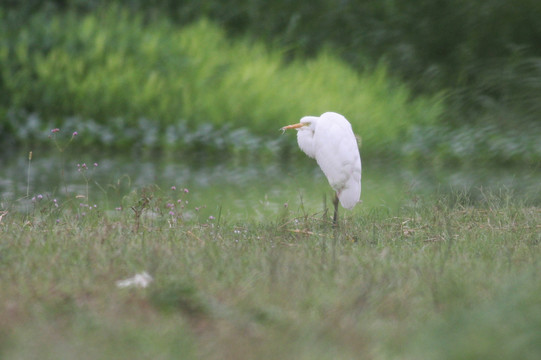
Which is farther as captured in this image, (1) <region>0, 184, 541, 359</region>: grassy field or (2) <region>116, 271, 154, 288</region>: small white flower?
(2) <region>116, 271, 154, 288</region>: small white flower

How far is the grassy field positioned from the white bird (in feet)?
1.97

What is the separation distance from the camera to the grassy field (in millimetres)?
2240

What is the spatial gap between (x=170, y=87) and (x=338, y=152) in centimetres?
425

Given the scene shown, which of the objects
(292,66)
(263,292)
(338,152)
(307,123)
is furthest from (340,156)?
(292,66)

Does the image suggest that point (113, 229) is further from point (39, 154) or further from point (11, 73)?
point (11, 73)

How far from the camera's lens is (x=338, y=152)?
15.7ft

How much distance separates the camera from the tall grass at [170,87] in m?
8.45

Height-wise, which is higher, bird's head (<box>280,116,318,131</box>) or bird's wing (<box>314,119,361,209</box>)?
bird's head (<box>280,116,318,131</box>)

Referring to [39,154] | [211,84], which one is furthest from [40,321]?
[211,84]

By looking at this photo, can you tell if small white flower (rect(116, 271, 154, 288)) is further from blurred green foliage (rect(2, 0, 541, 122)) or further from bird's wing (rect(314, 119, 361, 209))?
blurred green foliage (rect(2, 0, 541, 122))

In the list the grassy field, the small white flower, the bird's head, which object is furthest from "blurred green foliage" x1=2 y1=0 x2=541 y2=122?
the small white flower

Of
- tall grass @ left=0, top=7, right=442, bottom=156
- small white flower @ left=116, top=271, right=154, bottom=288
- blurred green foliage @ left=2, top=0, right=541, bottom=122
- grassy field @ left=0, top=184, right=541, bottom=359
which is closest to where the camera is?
grassy field @ left=0, top=184, right=541, bottom=359

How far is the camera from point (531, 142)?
7.99 meters

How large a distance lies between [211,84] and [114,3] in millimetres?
2069
